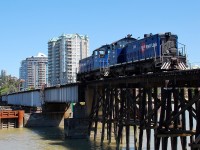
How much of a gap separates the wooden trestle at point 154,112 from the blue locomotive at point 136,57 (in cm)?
141

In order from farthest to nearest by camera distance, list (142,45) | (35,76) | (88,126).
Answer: (35,76) → (88,126) → (142,45)

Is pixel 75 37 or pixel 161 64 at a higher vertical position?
pixel 75 37

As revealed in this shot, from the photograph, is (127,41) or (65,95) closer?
(127,41)

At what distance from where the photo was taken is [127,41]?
3491 cm

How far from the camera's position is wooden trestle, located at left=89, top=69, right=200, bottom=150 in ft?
68.4

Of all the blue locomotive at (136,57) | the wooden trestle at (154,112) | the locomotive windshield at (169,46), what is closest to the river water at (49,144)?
the wooden trestle at (154,112)

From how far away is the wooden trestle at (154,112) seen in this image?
68.4 feet

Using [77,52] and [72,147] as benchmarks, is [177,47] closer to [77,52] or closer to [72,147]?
[72,147]

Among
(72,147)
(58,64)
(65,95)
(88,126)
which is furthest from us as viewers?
(58,64)

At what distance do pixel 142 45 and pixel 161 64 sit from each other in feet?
18.5

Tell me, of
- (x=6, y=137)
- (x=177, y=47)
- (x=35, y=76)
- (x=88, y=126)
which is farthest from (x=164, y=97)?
(x=35, y=76)

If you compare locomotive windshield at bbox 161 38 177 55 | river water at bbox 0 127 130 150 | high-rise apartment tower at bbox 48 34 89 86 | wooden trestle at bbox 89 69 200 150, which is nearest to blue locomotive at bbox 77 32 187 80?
locomotive windshield at bbox 161 38 177 55

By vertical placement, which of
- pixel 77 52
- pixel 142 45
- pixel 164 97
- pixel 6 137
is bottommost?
pixel 6 137

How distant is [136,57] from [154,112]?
817 cm
